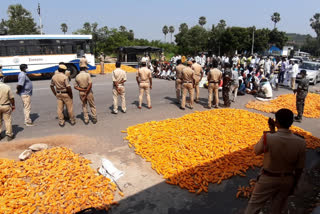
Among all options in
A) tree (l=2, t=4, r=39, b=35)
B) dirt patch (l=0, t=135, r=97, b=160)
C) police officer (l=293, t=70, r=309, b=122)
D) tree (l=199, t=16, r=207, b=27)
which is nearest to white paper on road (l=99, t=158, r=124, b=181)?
dirt patch (l=0, t=135, r=97, b=160)

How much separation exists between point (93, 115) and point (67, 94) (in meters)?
1.15

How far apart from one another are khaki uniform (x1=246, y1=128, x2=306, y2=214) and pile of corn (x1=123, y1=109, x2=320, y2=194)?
155 centimetres

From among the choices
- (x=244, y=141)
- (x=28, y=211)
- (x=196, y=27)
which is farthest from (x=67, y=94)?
(x=196, y=27)

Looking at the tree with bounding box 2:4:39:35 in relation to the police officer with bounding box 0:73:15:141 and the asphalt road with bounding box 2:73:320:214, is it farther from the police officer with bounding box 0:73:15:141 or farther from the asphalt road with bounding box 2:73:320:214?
the police officer with bounding box 0:73:15:141

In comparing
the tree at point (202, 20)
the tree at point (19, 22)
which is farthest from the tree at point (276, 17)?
the tree at point (19, 22)

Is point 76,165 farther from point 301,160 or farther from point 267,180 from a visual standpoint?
point 301,160

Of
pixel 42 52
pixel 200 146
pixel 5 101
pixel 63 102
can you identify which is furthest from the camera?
pixel 42 52

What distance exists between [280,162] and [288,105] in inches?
361

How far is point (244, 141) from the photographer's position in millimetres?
6312

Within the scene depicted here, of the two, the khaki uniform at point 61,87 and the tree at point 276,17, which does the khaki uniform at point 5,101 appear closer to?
the khaki uniform at point 61,87

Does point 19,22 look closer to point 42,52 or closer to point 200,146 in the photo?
point 42,52

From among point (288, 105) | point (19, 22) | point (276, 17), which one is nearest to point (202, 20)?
point (276, 17)

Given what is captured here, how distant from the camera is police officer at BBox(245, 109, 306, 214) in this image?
283 centimetres

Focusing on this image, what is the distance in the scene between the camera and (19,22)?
34000 millimetres
